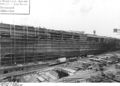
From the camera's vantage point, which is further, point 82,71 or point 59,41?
point 59,41

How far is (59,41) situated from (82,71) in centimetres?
63

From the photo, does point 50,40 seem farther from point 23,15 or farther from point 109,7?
point 109,7

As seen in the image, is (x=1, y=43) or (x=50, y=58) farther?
(x=50, y=58)

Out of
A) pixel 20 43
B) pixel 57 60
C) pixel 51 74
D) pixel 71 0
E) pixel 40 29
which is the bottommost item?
pixel 51 74

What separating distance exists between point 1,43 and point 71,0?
1341mm

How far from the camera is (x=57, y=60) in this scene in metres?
2.15

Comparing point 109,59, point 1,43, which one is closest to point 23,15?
point 1,43

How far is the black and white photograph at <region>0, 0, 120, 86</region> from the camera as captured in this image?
2027 mm

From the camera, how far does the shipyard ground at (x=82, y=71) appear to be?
2027 mm

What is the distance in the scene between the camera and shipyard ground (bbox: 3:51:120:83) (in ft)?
6.65

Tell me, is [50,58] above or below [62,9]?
below

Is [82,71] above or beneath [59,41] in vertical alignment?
beneath

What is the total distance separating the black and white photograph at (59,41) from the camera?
2.03 meters

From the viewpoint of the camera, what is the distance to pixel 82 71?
207 centimetres
